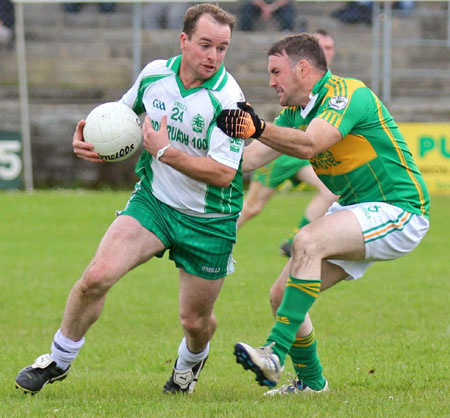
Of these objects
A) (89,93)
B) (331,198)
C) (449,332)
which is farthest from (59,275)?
(89,93)

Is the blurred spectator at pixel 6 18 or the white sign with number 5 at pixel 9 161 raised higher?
the blurred spectator at pixel 6 18

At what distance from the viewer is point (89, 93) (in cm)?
1877

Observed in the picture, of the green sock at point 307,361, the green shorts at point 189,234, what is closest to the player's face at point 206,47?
the green shorts at point 189,234

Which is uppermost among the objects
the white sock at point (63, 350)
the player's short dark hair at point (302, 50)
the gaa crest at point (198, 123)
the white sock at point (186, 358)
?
the player's short dark hair at point (302, 50)

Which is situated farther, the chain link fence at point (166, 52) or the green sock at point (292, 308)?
the chain link fence at point (166, 52)

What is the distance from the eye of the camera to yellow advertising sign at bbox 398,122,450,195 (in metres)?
17.0

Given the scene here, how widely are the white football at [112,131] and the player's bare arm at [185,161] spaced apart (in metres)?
0.28

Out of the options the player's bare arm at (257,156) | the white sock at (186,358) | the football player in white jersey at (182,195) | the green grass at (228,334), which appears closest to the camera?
the green grass at (228,334)

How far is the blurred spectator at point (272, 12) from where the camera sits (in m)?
18.4

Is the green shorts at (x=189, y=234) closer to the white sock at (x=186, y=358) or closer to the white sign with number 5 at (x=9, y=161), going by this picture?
the white sock at (x=186, y=358)

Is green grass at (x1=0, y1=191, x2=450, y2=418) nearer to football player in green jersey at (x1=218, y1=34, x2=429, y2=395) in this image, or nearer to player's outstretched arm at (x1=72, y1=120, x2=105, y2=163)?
football player in green jersey at (x1=218, y1=34, x2=429, y2=395)

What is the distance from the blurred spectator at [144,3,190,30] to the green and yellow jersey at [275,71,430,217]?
45.2 ft

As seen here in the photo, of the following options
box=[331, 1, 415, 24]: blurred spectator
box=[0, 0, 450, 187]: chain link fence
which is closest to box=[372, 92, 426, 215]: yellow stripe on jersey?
box=[0, 0, 450, 187]: chain link fence

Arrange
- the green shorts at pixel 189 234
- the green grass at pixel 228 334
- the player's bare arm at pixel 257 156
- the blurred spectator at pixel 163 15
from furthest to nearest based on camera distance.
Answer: the blurred spectator at pixel 163 15 < the player's bare arm at pixel 257 156 < the green shorts at pixel 189 234 < the green grass at pixel 228 334
